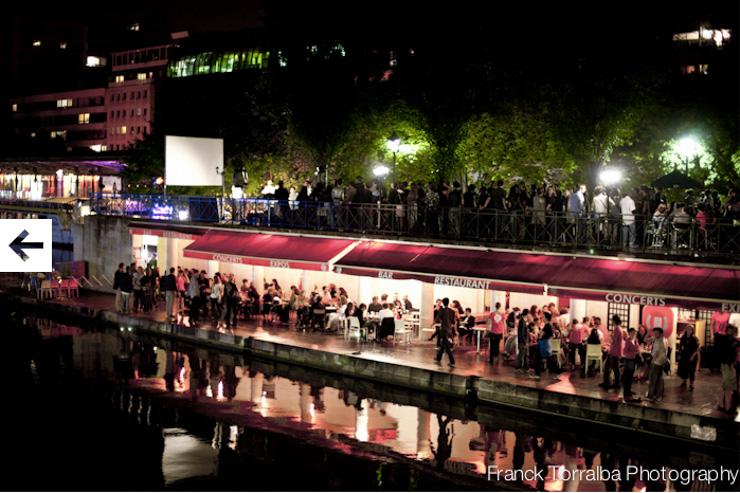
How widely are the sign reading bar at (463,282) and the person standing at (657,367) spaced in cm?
646

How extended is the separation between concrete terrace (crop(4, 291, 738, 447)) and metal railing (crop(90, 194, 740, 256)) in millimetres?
3641

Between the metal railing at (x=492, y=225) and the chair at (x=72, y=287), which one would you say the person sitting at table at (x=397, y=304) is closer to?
the metal railing at (x=492, y=225)

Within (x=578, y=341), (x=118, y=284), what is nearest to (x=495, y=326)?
(x=578, y=341)

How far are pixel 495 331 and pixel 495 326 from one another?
6.7 inches

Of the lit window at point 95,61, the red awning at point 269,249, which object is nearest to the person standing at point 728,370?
the red awning at point 269,249

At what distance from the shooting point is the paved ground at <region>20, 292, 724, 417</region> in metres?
23.3

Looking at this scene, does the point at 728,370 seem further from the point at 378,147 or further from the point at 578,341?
the point at 378,147

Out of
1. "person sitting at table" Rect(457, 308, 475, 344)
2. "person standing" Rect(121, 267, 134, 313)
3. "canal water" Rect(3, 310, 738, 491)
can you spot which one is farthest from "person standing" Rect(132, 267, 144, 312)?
"person sitting at table" Rect(457, 308, 475, 344)

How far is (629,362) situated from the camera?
77.4 ft

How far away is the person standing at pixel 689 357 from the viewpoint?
80.2ft

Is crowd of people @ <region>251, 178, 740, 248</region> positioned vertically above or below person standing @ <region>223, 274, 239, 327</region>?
above

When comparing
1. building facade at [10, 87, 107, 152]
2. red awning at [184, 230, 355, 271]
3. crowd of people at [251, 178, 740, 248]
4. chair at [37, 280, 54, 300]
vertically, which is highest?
building facade at [10, 87, 107, 152]

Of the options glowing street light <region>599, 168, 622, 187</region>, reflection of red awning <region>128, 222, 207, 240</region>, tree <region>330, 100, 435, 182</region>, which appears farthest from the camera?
tree <region>330, 100, 435, 182</region>

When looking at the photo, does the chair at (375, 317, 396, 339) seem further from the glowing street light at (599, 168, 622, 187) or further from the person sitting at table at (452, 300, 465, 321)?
the glowing street light at (599, 168, 622, 187)
